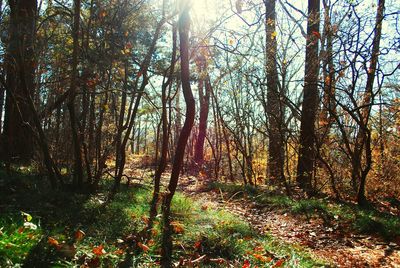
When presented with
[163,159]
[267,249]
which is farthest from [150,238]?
[163,159]

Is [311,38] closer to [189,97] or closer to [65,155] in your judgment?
[189,97]

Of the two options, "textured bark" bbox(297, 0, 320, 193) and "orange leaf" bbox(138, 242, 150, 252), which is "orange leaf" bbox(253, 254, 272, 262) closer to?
"orange leaf" bbox(138, 242, 150, 252)

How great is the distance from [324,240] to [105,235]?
11.1 feet

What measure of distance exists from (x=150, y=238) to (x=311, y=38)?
21.7ft

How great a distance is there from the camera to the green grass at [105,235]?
3286mm

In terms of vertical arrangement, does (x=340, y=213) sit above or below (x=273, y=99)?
below

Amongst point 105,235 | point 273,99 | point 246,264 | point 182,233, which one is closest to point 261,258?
point 246,264

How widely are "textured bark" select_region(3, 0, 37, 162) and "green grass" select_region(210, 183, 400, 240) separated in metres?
5.18

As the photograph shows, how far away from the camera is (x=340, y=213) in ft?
22.5

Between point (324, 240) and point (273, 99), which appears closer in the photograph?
point (324, 240)

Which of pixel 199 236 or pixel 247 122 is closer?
pixel 199 236

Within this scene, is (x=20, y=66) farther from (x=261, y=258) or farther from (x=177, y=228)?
(x=261, y=258)

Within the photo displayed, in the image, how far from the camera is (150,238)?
14.5 feet

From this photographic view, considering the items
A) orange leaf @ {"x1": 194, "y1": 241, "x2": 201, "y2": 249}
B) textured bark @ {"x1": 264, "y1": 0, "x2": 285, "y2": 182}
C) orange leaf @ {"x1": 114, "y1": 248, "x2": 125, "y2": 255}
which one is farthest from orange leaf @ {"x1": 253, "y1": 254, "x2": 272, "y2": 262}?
textured bark @ {"x1": 264, "y1": 0, "x2": 285, "y2": 182}
